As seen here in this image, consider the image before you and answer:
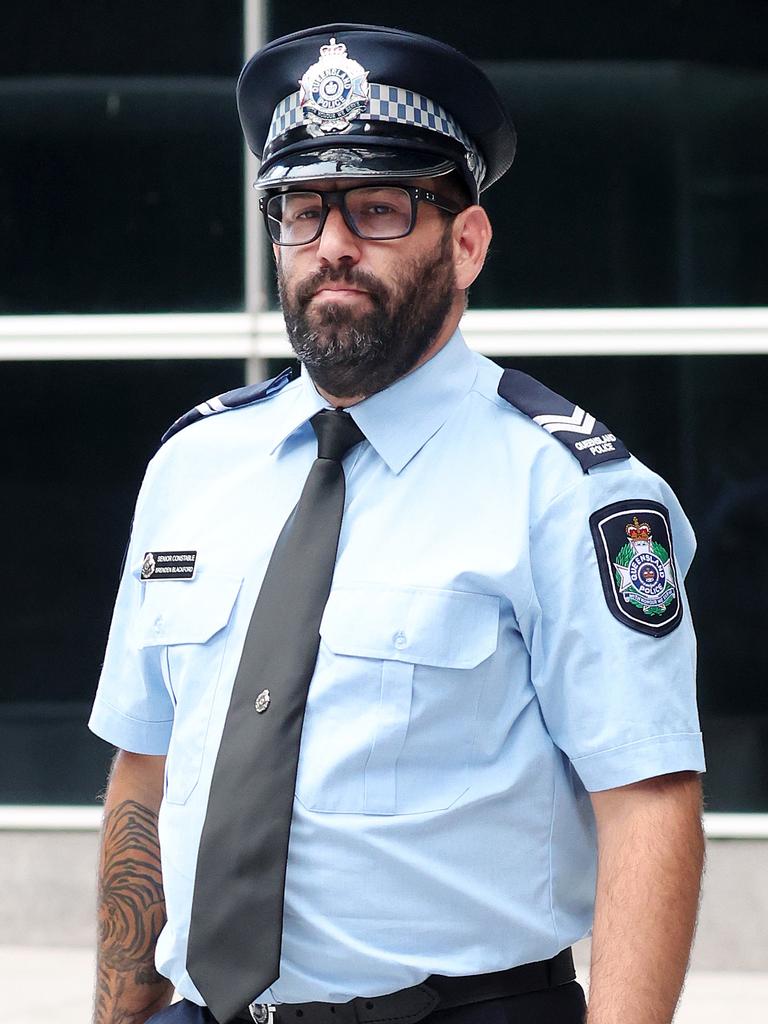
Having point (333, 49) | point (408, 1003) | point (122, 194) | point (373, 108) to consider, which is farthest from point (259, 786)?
point (122, 194)

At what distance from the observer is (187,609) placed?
1.92 metres

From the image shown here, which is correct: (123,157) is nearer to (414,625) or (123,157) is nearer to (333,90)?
(333,90)

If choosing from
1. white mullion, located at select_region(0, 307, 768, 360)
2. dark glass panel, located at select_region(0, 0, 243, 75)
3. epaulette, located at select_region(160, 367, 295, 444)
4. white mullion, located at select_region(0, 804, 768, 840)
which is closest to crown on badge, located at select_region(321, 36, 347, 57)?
epaulette, located at select_region(160, 367, 295, 444)

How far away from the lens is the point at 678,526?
6.41 ft

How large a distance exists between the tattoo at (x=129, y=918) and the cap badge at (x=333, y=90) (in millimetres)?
980

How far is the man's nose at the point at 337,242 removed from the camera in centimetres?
186

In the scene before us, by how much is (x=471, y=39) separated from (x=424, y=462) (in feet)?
12.1

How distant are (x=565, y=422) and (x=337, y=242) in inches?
14.2

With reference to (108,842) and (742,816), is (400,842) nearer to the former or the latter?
(108,842)

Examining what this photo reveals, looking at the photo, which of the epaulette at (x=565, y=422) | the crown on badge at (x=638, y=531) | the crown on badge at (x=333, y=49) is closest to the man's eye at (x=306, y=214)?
the crown on badge at (x=333, y=49)

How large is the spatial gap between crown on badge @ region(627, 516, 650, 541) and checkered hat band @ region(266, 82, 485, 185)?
547mm

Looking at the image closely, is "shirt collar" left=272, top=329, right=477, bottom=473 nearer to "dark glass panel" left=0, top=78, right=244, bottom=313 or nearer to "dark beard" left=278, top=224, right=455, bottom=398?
"dark beard" left=278, top=224, right=455, bottom=398

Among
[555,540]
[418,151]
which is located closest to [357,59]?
[418,151]

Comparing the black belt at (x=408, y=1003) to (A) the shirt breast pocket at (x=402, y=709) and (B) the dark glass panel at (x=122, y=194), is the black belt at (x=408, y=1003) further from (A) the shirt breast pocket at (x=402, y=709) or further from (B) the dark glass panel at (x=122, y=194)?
(B) the dark glass panel at (x=122, y=194)
